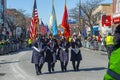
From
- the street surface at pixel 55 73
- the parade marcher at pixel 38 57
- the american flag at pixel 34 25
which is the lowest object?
the street surface at pixel 55 73

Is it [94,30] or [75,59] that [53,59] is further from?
[94,30]

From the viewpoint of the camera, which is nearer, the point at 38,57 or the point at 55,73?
the point at 38,57

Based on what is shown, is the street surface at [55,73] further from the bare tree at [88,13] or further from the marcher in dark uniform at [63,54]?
the bare tree at [88,13]

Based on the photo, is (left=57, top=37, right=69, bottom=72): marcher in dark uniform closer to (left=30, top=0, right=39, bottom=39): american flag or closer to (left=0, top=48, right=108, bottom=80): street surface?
(left=0, top=48, right=108, bottom=80): street surface

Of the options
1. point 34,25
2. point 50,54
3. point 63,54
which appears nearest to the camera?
point 50,54

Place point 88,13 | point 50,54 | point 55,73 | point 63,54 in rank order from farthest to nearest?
point 88,13 → point 63,54 → point 50,54 → point 55,73

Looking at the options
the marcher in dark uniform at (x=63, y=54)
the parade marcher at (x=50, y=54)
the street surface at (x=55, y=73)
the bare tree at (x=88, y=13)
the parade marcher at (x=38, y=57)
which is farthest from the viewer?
the bare tree at (x=88, y=13)

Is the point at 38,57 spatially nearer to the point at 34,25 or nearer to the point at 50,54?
the point at 50,54

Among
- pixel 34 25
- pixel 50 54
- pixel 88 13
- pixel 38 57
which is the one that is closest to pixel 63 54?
pixel 50 54

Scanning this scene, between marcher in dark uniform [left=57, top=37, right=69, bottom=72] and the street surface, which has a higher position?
marcher in dark uniform [left=57, top=37, right=69, bottom=72]

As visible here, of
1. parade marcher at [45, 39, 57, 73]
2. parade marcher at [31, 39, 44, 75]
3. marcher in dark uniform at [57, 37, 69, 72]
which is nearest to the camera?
parade marcher at [31, 39, 44, 75]

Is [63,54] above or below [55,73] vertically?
above

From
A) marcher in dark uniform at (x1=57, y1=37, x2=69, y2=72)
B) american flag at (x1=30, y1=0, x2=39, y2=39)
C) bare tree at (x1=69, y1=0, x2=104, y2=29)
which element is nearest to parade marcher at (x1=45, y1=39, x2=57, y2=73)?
marcher in dark uniform at (x1=57, y1=37, x2=69, y2=72)

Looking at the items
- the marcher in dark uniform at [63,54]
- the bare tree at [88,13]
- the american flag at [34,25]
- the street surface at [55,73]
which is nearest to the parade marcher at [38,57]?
the street surface at [55,73]
